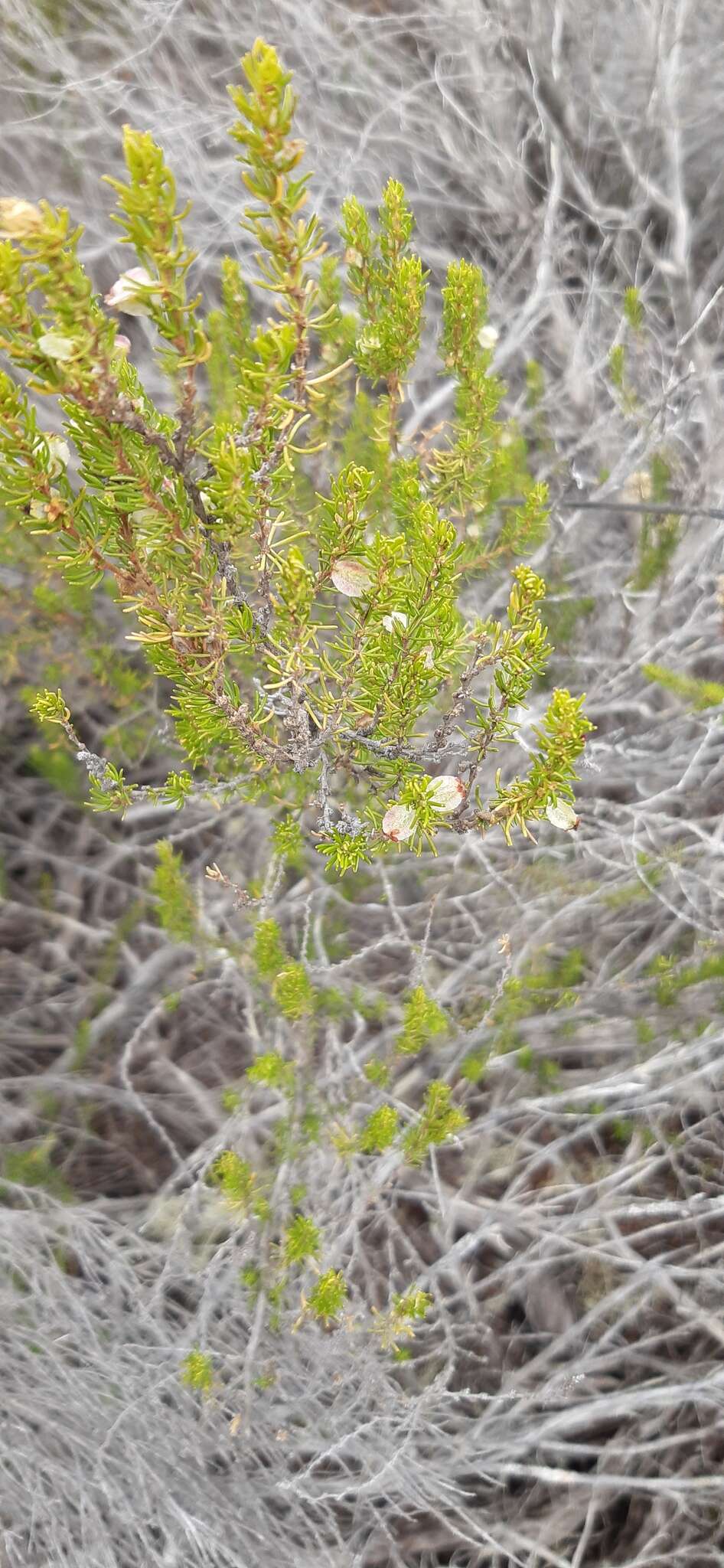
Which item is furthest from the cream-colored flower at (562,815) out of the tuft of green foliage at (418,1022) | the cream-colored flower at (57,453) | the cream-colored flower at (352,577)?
the cream-colored flower at (57,453)

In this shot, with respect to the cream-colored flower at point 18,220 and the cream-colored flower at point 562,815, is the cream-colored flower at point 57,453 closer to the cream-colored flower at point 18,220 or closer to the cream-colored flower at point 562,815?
the cream-colored flower at point 18,220

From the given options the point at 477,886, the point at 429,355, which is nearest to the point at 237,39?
the point at 429,355

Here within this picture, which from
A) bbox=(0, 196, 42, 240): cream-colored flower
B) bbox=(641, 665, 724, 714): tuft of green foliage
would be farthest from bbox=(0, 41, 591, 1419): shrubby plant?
bbox=(641, 665, 724, 714): tuft of green foliage

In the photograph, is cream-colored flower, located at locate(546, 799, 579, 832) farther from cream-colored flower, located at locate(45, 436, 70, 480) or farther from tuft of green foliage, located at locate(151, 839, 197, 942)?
tuft of green foliage, located at locate(151, 839, 197, 942)

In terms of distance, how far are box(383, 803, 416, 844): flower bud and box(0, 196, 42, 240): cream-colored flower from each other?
2.52 ft

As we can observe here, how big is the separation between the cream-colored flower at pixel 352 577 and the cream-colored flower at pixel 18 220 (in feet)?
1.53

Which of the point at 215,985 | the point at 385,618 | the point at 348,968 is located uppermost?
the point at 385,618

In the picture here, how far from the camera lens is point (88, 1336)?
79.4 inches

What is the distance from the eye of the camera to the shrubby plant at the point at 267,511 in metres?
0.93

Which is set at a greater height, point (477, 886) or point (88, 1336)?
point (477, 886)

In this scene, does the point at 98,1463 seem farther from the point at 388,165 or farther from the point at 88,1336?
the point at 388,165

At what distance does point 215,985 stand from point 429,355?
7.45 feet

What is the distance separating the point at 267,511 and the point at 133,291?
1.14 ft

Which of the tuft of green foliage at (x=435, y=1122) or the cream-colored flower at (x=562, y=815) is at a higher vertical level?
the cream-colored flower at (x=562, y=815)
